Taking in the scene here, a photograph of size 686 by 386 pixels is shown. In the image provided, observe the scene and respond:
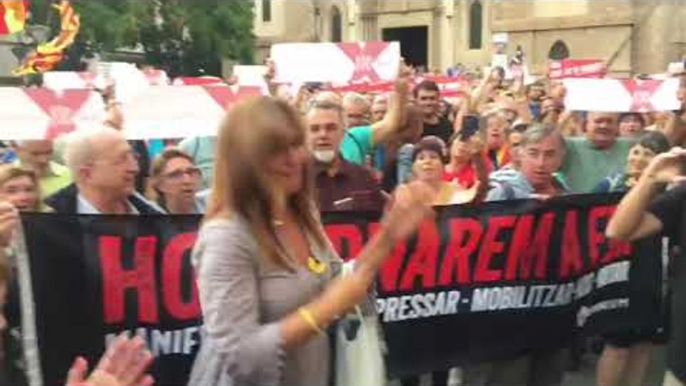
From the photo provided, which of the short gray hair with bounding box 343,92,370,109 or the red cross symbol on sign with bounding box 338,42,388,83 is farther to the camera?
the red cross symbol on sign with bounding box 338,42,388,83

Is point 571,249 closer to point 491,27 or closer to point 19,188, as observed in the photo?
point 19,188

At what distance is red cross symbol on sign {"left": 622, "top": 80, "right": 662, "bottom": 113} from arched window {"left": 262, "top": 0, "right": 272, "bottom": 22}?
169 feet

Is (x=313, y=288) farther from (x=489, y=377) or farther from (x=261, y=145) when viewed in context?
(x=489, y=377)

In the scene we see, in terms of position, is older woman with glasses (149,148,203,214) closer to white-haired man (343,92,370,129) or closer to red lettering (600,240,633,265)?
red lettering (600,240,633,265)

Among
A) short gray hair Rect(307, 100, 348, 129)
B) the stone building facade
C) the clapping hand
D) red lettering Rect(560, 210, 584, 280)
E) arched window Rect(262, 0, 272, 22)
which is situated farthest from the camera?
arched window Rect(262, 0, 272, 22)

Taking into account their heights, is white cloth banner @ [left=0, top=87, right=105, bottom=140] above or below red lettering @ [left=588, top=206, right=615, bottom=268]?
above

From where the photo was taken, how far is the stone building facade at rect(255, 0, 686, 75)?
36156 mm

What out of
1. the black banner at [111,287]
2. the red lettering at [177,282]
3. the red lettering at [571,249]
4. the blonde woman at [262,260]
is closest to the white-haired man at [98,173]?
the black banner at [111,287]

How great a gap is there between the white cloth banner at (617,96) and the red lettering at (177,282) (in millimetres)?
4533

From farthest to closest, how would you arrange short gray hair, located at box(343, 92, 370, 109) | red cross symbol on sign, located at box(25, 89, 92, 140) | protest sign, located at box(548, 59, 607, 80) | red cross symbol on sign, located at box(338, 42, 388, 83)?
protest sign, located at box(548, 59, 607, 80), red cross symbol on sign, located at box(338, 42, 388, 83), short gray hair, located at box(343, 92, 370, 109), red cross symbol on sign, located at box(25, 89, 92, 140)

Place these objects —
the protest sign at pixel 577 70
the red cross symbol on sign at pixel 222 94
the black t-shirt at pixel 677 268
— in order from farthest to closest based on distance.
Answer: the protest sign at pixel 577 70
the red cross symbol on sign at pixel 222 94
the black t-shirt at pixel 677 268

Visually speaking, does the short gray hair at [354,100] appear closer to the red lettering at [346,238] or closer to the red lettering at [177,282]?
the red lettering at [346,238]

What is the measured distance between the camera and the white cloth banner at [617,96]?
834 cm

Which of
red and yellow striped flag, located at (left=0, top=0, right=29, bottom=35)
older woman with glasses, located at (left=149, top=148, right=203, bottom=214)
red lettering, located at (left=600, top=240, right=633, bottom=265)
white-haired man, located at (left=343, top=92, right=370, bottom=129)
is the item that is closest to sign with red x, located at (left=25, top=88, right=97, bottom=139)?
older woman with glasses, located at (left=149, top=148, right=203, bottom=214)
